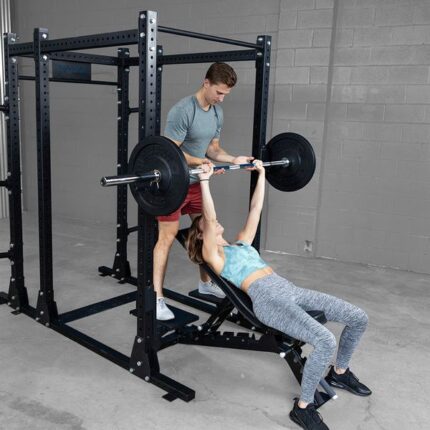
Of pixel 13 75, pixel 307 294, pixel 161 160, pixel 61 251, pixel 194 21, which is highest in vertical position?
pixel 194 21

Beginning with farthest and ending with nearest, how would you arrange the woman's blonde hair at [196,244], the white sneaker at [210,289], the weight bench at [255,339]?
the white sneaker at [210,289], the woman's blonde hair at [196,244], the weight bench at [255,339]

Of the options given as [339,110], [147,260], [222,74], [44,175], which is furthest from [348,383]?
[339,110]

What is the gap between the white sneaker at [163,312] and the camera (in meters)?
2.67

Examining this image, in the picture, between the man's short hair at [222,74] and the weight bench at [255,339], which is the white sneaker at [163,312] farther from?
the man's short hair at [222,74]

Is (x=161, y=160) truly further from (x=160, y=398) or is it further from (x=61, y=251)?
(x=61, y=251)

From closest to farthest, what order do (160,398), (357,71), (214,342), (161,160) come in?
(161,160) < (160,398) < (214,342) < (357,71)

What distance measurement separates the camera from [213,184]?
15.0 ft

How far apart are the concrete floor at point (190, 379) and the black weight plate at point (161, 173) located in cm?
79

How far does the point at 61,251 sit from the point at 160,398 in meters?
2.36

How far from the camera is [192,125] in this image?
2.70 meters

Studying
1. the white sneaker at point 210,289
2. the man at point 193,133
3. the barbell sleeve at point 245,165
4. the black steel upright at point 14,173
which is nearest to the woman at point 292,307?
the barbell sleeve at point 245,165

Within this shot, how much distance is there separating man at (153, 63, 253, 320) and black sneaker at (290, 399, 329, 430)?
2.94 feet

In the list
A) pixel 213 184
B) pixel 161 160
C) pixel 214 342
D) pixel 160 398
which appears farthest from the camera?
pixel 213 184

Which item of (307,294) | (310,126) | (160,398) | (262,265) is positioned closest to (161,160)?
(262,265)
